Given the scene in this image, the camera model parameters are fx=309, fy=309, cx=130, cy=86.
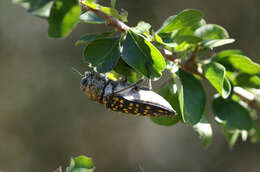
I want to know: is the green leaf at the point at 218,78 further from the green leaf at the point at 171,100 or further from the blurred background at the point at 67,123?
the blurred background at the point at 67,123

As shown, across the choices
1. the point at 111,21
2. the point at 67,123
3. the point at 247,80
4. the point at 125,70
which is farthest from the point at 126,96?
the point at 67,123

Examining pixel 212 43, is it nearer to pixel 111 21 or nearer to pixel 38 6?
pixel 111 21

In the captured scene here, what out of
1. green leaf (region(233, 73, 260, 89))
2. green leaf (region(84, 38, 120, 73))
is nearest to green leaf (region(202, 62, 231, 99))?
green leaf (region(233, 73, 260, 89))

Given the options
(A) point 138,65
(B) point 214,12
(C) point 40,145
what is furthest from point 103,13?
(C) point 40,145

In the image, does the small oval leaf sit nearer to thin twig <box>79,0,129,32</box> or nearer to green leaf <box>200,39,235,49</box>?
green leaf <box>200,39,235,49</box>

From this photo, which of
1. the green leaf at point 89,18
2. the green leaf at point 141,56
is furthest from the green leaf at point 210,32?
the green leaf at point 89,18
